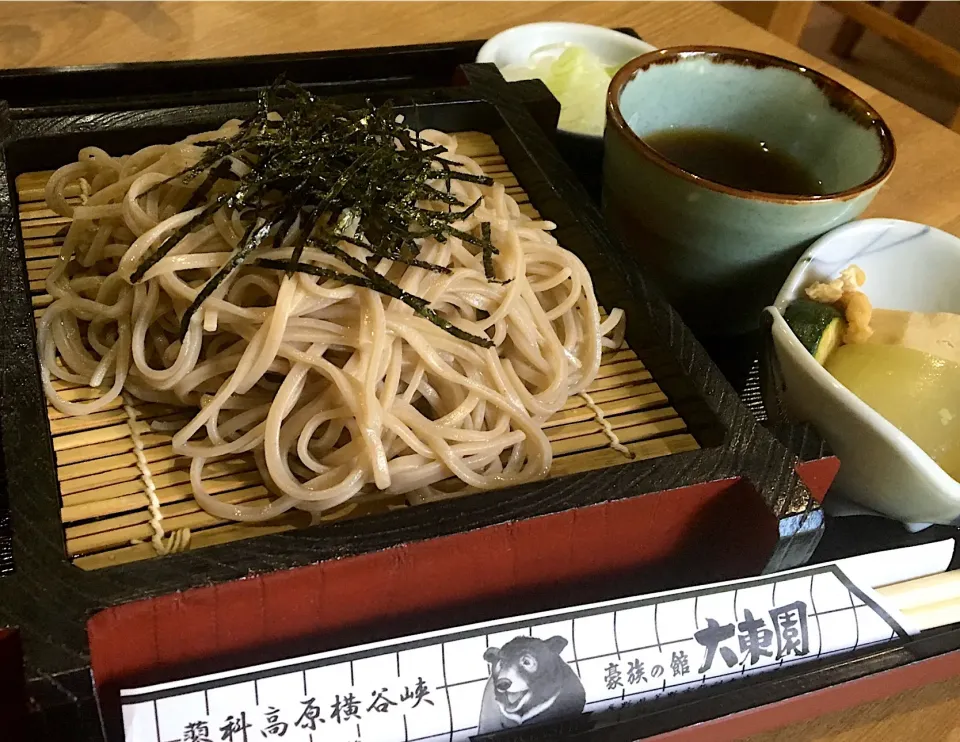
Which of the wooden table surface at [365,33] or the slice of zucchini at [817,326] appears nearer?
the slice of zucchini at [817,326]

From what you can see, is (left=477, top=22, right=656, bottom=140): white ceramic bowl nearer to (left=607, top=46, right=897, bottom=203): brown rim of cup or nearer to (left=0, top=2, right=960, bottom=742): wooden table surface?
(left=0, top=2, right=960, bottom=742): wooden table surface

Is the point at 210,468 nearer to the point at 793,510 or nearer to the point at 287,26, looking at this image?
the point at 793,510

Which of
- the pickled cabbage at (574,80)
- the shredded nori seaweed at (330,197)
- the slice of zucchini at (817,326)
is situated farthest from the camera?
the pickled cabbage at (574,80)

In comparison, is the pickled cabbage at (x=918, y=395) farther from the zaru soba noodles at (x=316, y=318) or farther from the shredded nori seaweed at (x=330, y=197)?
the shredded nori seaweed at (x=330, y=197)

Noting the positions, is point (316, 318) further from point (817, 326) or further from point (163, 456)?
point (817, 326)

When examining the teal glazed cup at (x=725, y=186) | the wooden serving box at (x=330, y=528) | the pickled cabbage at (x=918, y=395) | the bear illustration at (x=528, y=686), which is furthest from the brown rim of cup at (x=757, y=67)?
the bear illustration at (x=528, y=686)

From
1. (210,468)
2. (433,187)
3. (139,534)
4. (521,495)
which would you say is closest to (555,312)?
(433,187)

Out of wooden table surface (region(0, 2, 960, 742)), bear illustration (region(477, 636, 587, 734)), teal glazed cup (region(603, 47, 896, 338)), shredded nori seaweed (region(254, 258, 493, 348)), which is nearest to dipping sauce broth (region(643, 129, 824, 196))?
teal glazed cup (region(603, 47, 896, 338))
